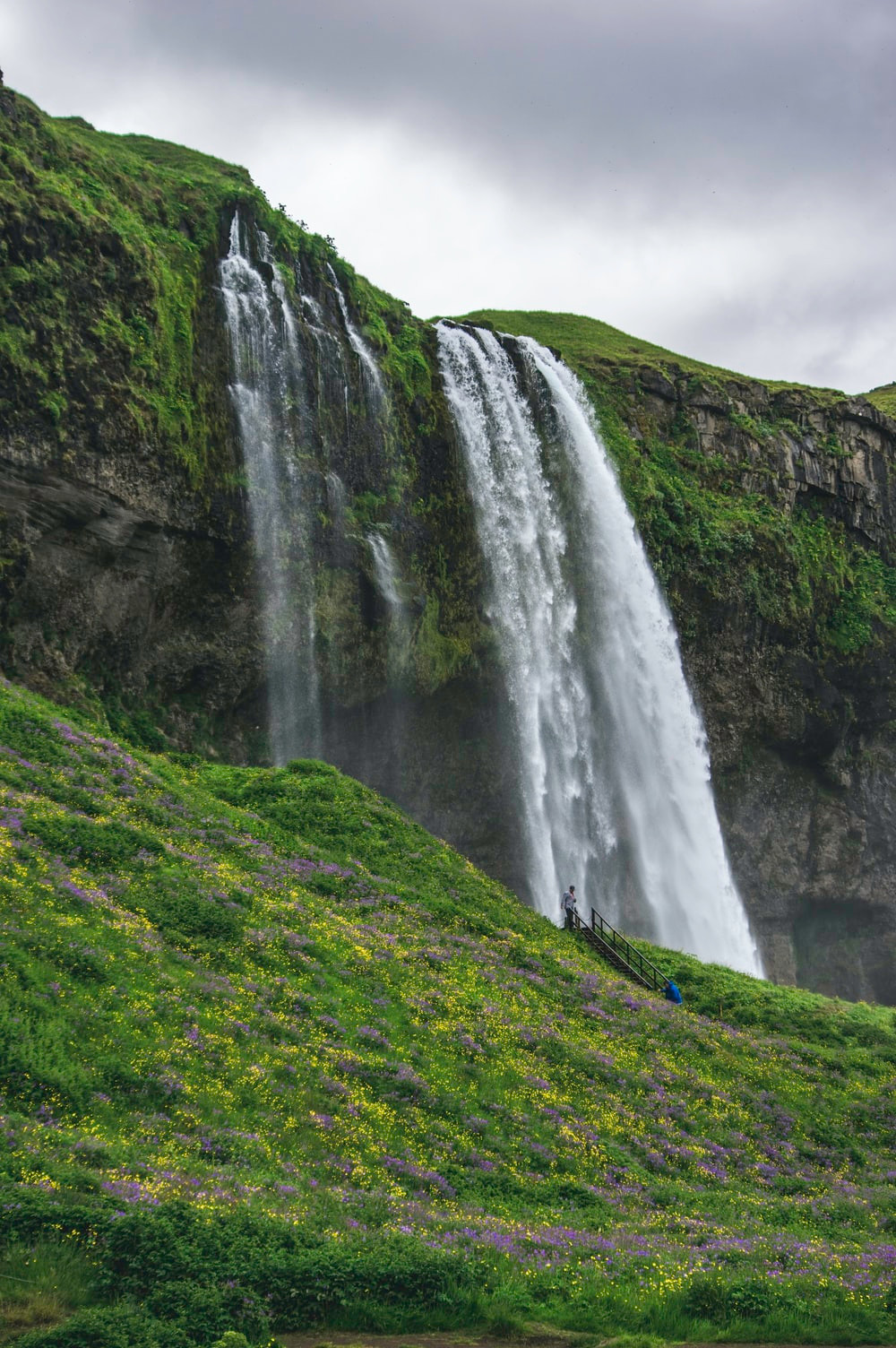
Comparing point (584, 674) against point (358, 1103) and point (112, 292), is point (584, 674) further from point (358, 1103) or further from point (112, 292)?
point (358, 1103)

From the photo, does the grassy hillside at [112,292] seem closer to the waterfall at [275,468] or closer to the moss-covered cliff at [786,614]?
the waterfall at [275,468]

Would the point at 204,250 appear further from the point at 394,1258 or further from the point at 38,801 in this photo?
the point at 394,1258

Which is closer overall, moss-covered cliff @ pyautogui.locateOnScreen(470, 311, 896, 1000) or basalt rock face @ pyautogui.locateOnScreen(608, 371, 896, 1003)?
moss-covered cliff @ pyautogui.locateOnScreen(470, 311, 896, 1000)

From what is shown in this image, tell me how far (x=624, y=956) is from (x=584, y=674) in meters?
15.5

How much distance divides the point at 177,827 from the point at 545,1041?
9051 mm

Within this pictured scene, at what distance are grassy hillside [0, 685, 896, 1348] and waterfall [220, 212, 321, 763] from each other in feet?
26.5

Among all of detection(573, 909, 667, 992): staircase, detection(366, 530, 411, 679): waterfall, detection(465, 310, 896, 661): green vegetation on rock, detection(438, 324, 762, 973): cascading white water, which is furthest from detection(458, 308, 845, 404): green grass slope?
detection(573, 909, 667, 992): staircase

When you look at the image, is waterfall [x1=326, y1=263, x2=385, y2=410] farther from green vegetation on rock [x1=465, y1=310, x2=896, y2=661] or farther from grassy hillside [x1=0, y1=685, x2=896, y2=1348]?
grassy hillside [x1=0, y1=685, x2=896, y2=1348]

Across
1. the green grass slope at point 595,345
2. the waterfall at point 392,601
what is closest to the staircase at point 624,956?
the waterfall at point 392,601

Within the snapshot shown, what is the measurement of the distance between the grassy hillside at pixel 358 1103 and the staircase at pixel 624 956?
1.18 metres

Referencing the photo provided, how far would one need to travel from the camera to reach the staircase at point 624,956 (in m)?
26.8

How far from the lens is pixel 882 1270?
11.7 meters

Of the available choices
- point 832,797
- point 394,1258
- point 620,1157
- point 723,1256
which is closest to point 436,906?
point 620,1157

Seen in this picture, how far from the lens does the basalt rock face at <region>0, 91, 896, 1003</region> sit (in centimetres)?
2836
